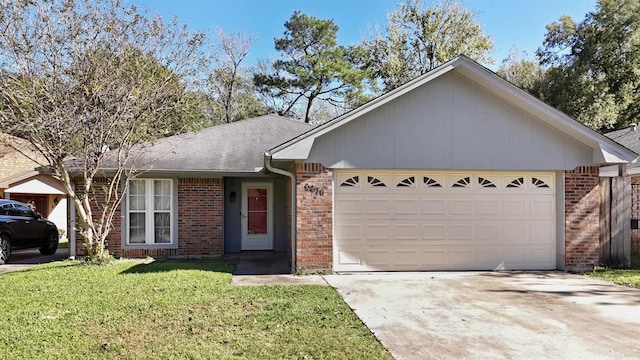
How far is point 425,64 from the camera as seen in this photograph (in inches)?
1080

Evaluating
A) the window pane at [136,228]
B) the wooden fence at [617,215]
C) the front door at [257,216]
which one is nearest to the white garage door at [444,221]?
the wooden fence at [617,215]

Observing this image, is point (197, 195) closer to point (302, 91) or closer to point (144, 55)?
point (144, 55)

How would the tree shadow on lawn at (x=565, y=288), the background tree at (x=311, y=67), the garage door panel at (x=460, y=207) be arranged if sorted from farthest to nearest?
1. the background tree at (x=311, y=67)
2. the garage door panel at (x=460, y=207)
3. the tree shadow on lawn at (x=565, y=288)

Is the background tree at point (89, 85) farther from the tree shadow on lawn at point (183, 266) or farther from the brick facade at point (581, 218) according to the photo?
the brick facade at point (581, 218)

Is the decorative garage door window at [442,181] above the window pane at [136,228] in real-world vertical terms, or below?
above

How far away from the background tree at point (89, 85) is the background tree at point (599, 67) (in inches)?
818

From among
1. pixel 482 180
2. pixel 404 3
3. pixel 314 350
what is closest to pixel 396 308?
pixel 314 350

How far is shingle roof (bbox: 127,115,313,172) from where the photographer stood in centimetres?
1102

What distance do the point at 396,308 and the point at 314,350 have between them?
2.10 m

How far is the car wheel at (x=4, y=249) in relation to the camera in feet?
36.3

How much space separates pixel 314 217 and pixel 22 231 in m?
8.79

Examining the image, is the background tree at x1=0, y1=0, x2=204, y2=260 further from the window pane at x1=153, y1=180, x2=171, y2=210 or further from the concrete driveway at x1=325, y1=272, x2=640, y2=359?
the concrete driveway at x1=325, y1=272, x2=640, y2=359

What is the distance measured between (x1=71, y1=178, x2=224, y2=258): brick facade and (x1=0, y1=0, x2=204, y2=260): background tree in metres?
1.31

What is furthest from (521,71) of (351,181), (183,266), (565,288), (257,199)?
(183,266)
